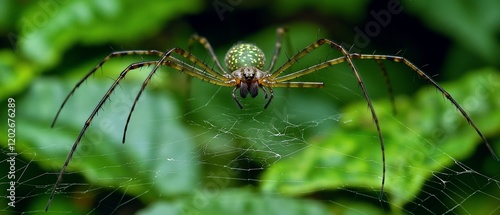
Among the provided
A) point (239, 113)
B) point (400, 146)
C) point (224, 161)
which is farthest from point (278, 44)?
point (400, 146)

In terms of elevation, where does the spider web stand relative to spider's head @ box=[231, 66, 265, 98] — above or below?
below

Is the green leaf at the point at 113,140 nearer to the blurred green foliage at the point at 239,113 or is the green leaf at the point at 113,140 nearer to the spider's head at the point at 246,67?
the blurred green foliage at the point at 239,113

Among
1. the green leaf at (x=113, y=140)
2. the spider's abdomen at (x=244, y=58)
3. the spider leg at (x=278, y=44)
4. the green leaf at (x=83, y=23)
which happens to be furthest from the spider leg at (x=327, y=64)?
the green leaf at (x=83, y=23)

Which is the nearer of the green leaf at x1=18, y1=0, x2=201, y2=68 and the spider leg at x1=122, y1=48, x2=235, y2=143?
the spider leg at x1=122, y1=48, x2=235, y2=143

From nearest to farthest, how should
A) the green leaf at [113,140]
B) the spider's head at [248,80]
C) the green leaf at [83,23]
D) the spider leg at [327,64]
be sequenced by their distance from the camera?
the spider leg at [327,64]
the green leaf at [113,140]
the spider's head at [248,80]
the green leaf at [83,23]

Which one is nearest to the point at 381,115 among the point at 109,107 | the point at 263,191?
the point at 263,191

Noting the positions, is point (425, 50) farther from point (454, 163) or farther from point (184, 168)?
point (184, 168)

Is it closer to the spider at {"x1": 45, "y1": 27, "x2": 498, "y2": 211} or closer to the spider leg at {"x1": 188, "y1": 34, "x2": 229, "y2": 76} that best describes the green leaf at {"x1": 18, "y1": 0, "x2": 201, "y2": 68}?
the spider leg at {"x1": 188, "y1": 34, "x2": 229, "y2": 76}

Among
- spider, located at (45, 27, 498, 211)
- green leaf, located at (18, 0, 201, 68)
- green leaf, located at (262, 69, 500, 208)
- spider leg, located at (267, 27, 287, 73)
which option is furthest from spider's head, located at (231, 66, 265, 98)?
green leaf, located at (18, 0, 201, 68)
